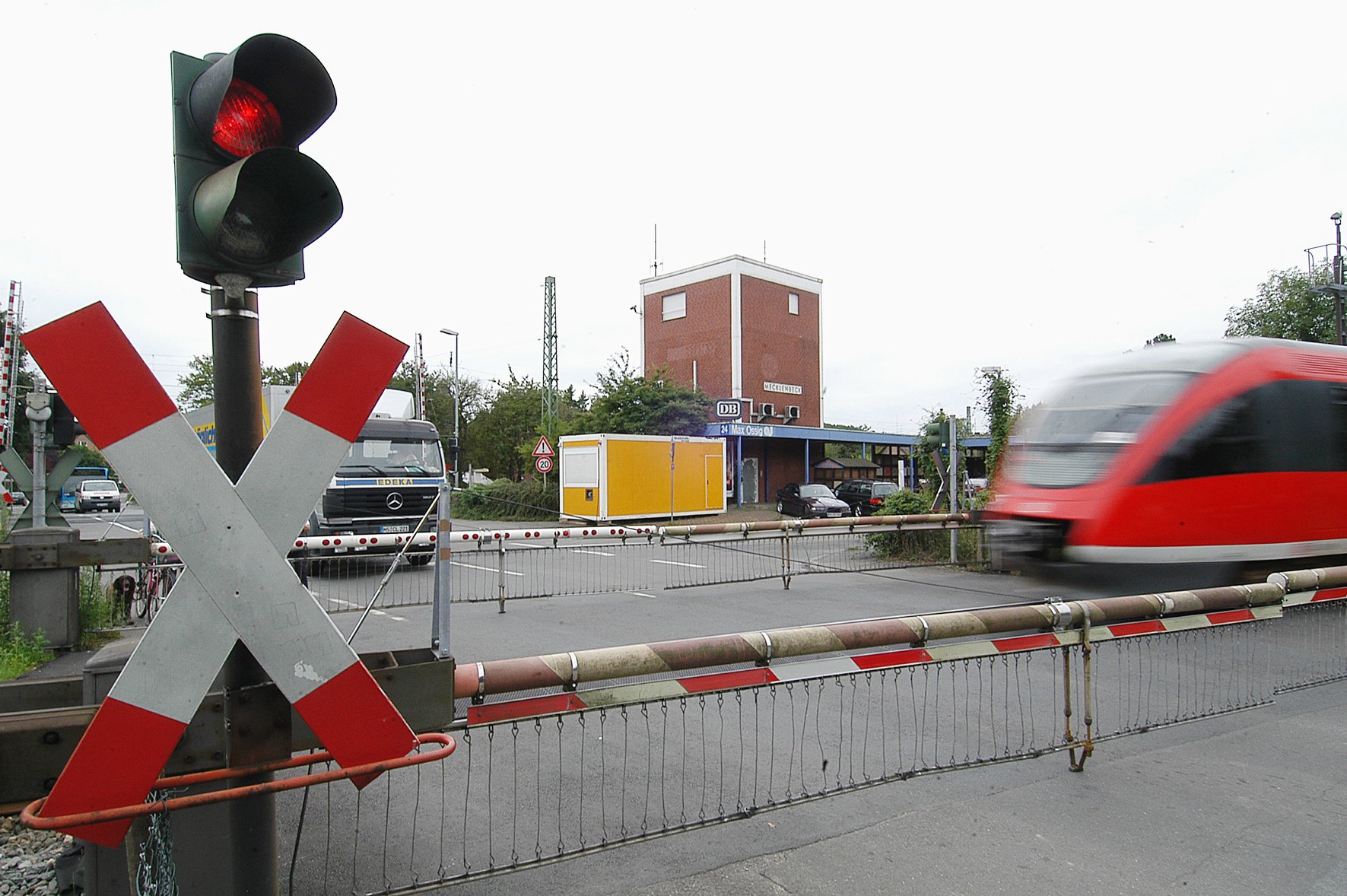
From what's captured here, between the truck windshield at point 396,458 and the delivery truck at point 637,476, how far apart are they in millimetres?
10255

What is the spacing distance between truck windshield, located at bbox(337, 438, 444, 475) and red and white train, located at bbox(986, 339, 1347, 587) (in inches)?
422

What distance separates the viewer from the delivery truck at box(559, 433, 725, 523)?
26.5 metres

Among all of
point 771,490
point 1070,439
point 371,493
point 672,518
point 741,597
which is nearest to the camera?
point 1070,439

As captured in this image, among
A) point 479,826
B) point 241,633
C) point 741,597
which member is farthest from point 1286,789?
point 741,597

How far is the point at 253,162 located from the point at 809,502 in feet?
91.0

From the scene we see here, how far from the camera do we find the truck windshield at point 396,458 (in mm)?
15359

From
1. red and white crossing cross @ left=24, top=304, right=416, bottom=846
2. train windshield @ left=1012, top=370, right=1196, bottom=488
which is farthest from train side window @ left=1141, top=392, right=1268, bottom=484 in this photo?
red and white crossing cross @ left=24, top=304, right=416, bottom=846

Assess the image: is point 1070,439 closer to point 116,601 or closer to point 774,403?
point 116,601

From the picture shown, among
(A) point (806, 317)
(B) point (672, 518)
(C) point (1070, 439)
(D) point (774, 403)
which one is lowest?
(B) point (672, 518)

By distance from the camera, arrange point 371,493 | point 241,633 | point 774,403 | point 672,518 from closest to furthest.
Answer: point 241,633 → point 371,493 → point 672,518 → point 774,403

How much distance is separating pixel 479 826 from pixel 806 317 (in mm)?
43538

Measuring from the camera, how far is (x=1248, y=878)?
11.5 ft

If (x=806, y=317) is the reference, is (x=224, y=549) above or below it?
below

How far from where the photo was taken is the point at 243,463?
2.16 m
